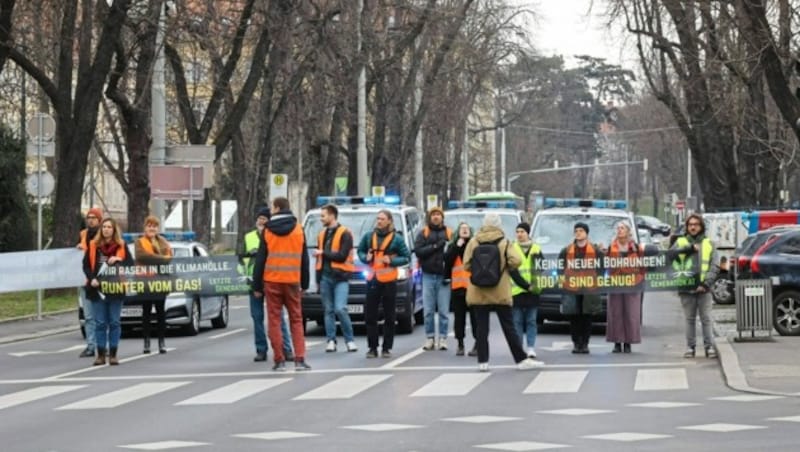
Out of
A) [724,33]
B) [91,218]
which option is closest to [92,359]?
[91,218]

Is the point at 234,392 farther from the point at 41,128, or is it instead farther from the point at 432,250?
the point at 41,128

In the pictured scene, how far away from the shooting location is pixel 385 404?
593 inches

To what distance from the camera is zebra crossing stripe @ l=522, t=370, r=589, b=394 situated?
16.3 m

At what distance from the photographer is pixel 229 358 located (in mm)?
20797

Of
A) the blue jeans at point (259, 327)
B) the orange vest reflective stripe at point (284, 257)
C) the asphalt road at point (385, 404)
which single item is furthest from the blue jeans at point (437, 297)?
the orange vest reflective stripe at point (284, 257)

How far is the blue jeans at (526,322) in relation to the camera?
19.8 m

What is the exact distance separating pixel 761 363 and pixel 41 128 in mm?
16077

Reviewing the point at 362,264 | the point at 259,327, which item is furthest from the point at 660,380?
the point at 362,264

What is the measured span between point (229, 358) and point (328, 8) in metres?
23.1

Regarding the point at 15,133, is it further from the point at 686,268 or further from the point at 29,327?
the point at 686,268

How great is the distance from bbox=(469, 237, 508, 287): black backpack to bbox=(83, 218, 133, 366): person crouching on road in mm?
4605

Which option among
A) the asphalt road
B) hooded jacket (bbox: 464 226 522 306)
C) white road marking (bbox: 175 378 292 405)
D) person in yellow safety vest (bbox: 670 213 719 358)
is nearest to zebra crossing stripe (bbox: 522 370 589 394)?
the asphalt road

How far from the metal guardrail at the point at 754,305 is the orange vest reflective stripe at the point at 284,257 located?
6287 mm

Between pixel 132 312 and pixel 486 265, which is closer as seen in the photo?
pixel 486 265
